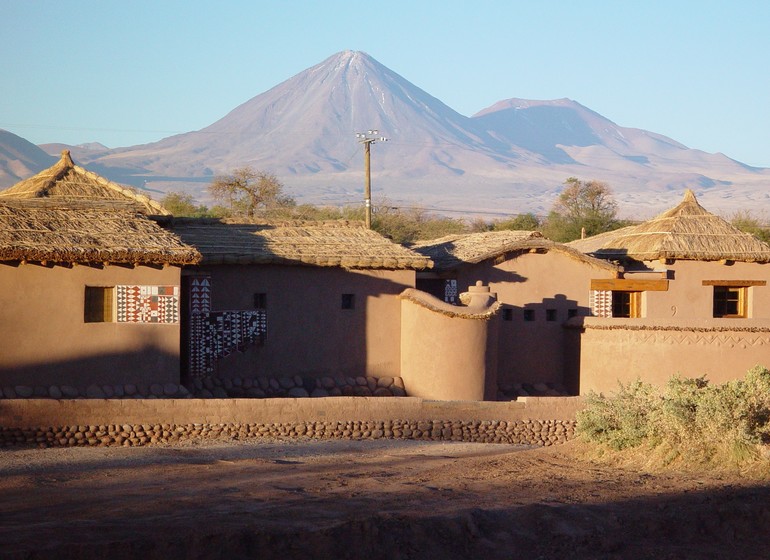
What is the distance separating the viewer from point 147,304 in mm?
20172

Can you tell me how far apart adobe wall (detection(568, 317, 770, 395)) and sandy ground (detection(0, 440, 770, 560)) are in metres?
7.95

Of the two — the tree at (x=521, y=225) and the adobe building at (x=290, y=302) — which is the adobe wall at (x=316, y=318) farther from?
the tree at (x=521, y=225)

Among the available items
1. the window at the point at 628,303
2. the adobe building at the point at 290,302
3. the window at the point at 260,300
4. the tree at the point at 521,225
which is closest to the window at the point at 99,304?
the adobe building at the point at 290,302

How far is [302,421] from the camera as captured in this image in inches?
750

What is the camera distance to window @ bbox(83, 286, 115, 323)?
19.9 metres

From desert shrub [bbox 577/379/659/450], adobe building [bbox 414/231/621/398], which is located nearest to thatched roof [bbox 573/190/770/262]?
adobe building [bbox 414/231/621/398]

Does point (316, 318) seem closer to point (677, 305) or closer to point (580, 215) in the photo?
point (677, 305)

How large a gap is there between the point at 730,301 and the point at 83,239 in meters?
16.3

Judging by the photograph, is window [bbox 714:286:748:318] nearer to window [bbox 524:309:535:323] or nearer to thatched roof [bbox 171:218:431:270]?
window [bbox 524:309:535:323]

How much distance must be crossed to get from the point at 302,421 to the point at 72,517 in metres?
7.63

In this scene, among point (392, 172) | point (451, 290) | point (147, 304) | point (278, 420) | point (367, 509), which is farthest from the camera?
point (392, 172)

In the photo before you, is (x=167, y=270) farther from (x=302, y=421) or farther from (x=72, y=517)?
(x=72, y=517)

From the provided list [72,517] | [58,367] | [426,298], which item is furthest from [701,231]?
[72,517]

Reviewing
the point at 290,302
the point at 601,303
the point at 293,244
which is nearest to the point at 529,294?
the point at 601,303
